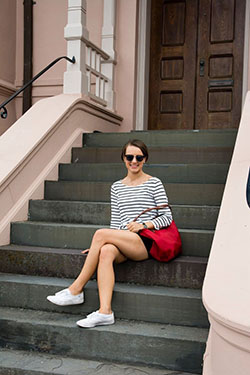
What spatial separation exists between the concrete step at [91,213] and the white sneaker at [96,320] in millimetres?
1160

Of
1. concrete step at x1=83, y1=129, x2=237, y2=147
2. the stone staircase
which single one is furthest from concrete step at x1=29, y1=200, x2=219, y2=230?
concrete step at x1=83, y1=129, x2=237, y2=147

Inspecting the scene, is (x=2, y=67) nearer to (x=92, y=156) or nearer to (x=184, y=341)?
(x=92, y=156)

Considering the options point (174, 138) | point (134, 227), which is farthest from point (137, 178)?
point (174, 138)

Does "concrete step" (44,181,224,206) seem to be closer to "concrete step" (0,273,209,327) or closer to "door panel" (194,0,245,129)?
"concrete step" (0,273,209,327)

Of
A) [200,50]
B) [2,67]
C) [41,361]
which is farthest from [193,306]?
[2,67]

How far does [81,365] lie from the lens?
2816 millimetres

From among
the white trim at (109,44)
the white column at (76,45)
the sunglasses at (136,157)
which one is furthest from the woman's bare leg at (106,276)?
the white trim at (109,44)

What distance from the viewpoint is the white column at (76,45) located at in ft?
18.1

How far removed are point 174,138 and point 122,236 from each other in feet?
7.32

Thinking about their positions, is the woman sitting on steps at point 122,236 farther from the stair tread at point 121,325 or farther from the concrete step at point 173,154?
the concrete step at point 173,154

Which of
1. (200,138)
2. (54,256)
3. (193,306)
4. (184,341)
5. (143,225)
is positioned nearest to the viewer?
(184,341)

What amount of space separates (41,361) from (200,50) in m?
5.08

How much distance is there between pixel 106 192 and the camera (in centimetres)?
441

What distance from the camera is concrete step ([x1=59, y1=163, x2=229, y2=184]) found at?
14.4 feet
